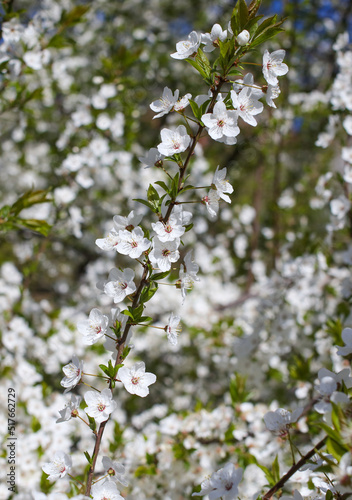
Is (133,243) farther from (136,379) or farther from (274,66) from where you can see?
(274,66)

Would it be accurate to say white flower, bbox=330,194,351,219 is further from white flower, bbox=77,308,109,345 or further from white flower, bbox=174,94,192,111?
white flower, bbox=77,308,109,345

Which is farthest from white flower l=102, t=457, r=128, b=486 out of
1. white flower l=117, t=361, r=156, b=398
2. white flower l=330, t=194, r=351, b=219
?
white flower l=330, t=194, r=351, b=219

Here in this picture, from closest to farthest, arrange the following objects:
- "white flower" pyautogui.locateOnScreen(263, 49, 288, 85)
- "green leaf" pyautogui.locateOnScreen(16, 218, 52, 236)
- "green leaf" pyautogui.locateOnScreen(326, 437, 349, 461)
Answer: "green leaf" pyautogui.locateOnScreen(326, 437, 349, 461)
"white flower" pyautogui.locateOnScreen(263, 49, 288, 85)
"green leaf" pyautogui.locateOnScreen(16, 218, 52, 236)

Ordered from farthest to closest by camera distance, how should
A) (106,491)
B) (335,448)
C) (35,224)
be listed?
(35,224) → (106,491) → (335,448)

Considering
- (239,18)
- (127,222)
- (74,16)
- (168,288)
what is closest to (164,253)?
(127,222)

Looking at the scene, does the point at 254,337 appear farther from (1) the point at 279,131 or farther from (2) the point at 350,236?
(1) the point at 279,131
